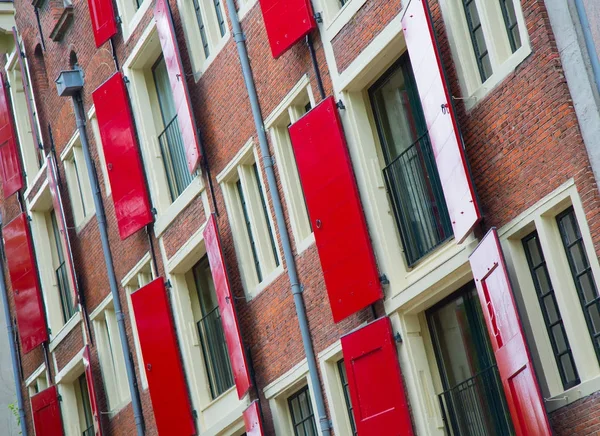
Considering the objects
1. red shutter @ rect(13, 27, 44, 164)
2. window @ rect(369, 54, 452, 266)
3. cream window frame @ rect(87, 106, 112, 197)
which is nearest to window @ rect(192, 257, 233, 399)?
cream window frame @ rect(87, 106, 112, 197)

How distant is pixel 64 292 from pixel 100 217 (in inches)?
159

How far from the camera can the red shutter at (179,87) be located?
1958 centimetres

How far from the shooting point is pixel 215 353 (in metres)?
20.4

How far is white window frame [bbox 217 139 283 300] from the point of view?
18438mm

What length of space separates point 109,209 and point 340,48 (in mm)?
9224

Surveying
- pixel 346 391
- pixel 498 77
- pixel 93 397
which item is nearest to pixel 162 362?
pixel 93 397

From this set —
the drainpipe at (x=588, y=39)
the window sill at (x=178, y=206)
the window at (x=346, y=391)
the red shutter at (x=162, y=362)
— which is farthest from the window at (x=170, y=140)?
the drainpipe at (x=588, y=39)

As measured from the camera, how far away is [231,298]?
61.0ft

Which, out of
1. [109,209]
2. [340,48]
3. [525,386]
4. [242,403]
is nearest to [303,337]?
[242,403]

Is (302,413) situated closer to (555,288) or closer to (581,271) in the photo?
(555,288)

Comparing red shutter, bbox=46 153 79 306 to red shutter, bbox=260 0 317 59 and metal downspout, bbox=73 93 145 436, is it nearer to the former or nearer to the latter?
metal downspout, bbox=73 93 145 436

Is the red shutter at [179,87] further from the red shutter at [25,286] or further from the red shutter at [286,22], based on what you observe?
the red shutter at [25,286]

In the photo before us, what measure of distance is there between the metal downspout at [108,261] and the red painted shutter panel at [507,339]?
1105 cm

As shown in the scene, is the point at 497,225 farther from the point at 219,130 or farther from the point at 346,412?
the point at 219,130
